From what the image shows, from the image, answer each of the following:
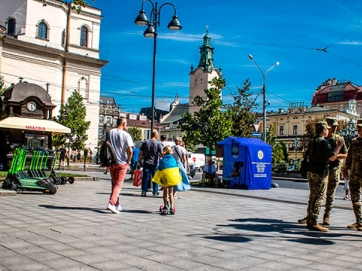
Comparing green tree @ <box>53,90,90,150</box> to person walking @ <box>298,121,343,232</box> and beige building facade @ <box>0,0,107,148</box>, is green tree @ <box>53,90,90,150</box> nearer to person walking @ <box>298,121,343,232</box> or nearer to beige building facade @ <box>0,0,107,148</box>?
beige building facade @ <box>0,0,107,148</box>

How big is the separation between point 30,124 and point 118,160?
1337 cm

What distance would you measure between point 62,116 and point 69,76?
1266cm

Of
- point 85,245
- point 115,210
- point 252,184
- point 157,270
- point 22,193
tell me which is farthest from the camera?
point 252,184

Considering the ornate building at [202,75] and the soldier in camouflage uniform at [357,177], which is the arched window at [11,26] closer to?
the soldier in camouflage uniform at [357,177]

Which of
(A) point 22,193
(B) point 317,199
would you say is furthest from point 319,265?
(A) point 22,193

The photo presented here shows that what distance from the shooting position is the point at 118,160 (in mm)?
8617

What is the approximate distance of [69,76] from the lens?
178ft

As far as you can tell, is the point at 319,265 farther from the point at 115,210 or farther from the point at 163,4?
the point at 163,4

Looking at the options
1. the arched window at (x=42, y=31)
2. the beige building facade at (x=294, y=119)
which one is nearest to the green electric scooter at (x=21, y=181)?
the arched window at (x=42, y=31)

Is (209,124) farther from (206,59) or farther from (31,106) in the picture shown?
(206,59)

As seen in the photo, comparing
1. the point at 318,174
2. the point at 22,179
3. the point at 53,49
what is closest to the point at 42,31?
the point at 53,49

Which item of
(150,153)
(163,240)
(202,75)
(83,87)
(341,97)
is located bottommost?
(163,240)

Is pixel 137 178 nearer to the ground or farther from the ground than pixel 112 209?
farther from the ground

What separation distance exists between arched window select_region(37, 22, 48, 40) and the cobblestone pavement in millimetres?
46531
